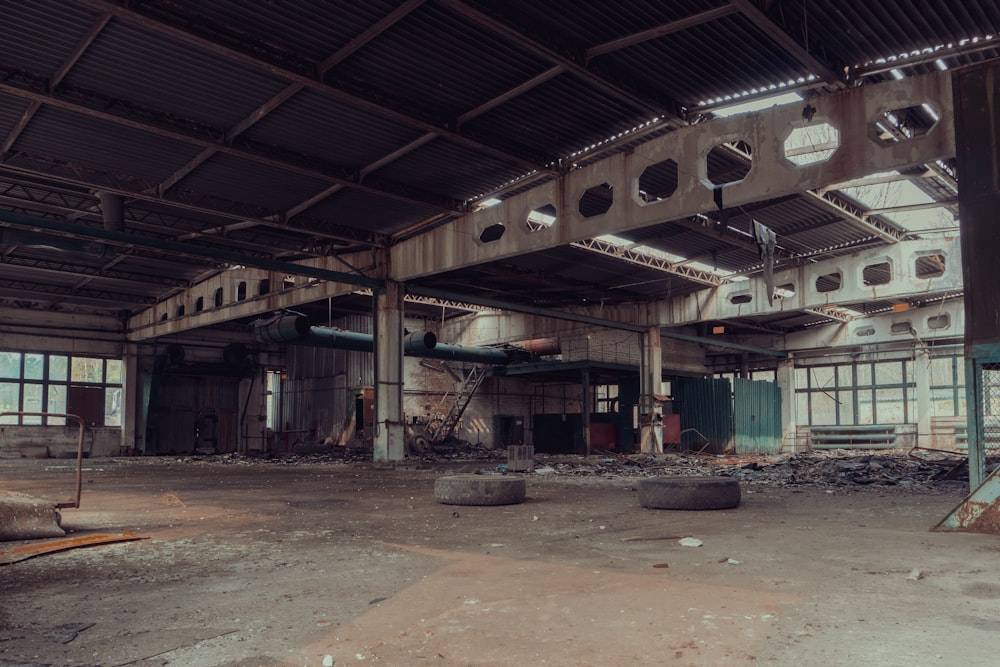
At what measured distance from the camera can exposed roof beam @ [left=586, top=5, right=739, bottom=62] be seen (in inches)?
408

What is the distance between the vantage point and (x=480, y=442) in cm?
3359

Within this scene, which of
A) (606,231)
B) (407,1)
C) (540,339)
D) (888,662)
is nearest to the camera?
(888,662)

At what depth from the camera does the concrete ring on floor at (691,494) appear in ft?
30.3

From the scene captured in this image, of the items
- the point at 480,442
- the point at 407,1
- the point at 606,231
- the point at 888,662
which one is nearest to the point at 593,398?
the point at 480,442

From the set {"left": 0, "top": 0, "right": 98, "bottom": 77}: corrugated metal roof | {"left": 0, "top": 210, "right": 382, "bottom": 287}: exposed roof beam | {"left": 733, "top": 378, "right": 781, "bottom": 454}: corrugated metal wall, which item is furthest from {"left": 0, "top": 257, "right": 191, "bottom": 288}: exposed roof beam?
{"left": 733, "top": 378, "right": 781, "bottom": 454}: corrugated metal wall

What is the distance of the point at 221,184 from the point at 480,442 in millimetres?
19653

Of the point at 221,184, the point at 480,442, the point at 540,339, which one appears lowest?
the point at 480,442

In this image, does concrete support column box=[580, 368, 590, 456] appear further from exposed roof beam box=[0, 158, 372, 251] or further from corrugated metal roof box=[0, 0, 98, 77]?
corrugated metal roof box=[0, 0, 98, 77]

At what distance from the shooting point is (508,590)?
15.3 feet

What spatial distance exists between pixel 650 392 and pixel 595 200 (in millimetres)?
13051

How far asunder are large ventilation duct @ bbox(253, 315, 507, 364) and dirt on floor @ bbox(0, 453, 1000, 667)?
44.7ft

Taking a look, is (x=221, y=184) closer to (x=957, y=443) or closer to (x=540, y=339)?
(x=540, y=339)

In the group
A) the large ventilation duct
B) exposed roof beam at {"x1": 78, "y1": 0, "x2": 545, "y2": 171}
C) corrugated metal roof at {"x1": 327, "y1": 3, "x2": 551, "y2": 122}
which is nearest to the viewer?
exposed roof beam at {"x1": 78, "y1": 0, "x2": 545, "y2": 171}

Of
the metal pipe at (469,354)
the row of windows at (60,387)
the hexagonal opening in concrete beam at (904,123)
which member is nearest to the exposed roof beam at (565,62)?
the hexagonal opening in concrete beam at (904,123)
